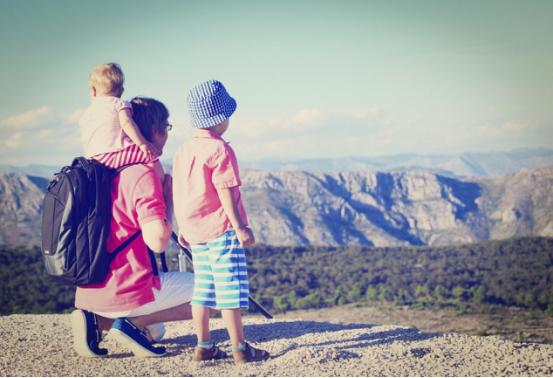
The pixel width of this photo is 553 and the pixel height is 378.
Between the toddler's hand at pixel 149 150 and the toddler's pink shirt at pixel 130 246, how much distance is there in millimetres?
92

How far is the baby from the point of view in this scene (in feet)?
14.0

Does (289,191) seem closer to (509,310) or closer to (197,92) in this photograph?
(509,310)

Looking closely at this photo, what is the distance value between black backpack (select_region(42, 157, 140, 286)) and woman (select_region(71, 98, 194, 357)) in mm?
84

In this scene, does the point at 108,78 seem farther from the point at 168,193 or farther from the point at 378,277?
the point at 378,277

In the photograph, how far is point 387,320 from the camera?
18234 mm

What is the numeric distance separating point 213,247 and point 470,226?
80.3 m

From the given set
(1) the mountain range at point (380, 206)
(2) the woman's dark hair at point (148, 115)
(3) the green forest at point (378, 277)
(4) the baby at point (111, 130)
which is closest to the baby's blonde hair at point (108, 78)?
(4) the baby at point (111, 130)

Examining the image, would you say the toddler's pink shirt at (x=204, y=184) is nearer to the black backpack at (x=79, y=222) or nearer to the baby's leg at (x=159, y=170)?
the baby's leg at (x=159, y=170)

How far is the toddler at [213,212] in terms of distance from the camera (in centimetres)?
414

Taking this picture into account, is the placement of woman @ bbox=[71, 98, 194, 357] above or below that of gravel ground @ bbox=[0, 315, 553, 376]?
above

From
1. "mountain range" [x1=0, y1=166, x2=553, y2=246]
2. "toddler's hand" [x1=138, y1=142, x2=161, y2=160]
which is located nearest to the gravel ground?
"toddler's hand" [x1=138, y1=142, x2=161, y2=160]

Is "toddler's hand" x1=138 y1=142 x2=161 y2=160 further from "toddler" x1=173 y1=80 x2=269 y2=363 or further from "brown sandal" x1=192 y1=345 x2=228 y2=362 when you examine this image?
"brown sandal" x1=192 y1=345 x2=228 y2=362

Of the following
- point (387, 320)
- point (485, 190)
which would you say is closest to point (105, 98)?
point (387, 320)

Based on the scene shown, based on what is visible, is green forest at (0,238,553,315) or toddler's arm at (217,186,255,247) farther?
green forest at (0,238,553,315)
